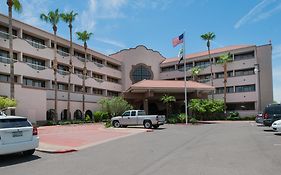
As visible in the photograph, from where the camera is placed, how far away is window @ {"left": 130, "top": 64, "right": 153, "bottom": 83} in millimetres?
60269

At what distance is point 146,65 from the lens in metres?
61.9

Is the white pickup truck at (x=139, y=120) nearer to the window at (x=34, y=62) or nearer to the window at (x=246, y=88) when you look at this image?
the window at (x=34, y=62)

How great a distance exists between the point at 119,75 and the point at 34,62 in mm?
21494

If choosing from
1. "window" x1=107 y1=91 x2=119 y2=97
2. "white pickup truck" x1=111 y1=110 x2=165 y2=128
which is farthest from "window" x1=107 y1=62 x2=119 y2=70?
"white pickup truck" x1=111 y1=110 x2=165 y2=128

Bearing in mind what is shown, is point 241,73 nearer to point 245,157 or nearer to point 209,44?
point 209,44

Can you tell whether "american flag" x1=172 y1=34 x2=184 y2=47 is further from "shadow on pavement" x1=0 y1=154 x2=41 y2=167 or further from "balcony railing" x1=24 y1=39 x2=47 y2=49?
"shadow on pavement" x1=0 y1=154 x2=41 y2=167

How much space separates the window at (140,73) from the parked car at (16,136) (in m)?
48.2

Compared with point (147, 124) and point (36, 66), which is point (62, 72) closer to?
point (36, 66)

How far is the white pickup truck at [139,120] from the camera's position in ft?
93.7

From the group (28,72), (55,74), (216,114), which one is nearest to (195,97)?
(216,114)

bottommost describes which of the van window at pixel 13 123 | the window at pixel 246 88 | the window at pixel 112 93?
the van window at pixel 13 123

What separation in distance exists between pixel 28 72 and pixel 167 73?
3159cm

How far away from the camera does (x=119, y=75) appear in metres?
59.4

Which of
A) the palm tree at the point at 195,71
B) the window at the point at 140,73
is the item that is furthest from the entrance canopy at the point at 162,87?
the window at the point at 140,73
